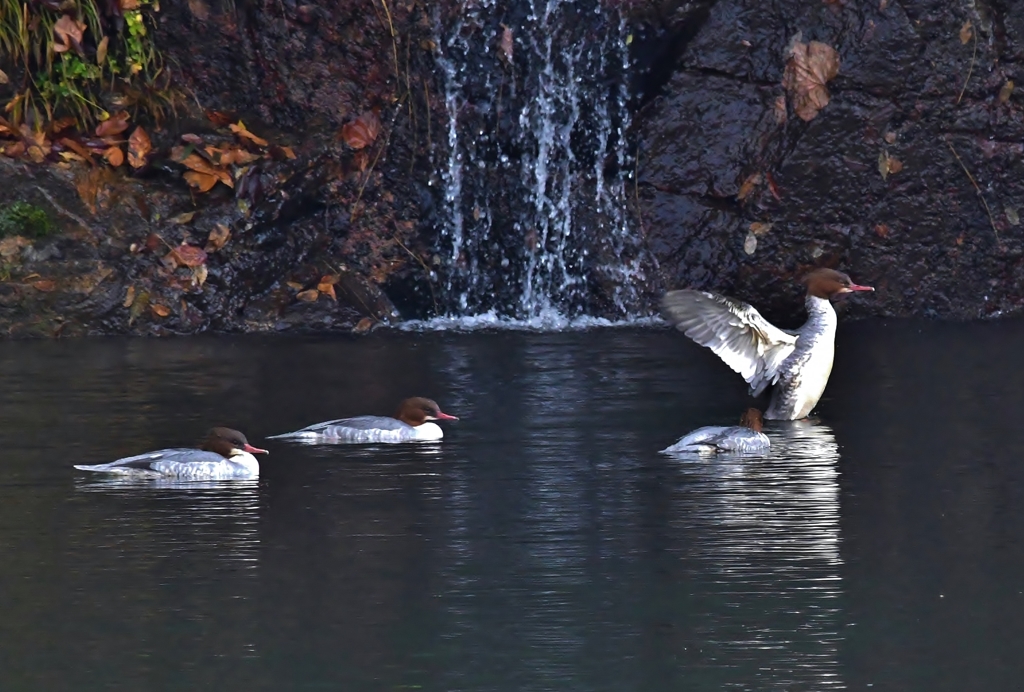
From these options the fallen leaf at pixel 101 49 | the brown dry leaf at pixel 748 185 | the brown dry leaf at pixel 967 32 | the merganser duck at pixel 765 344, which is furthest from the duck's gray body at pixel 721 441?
the fallen leaf at pixel 101 49

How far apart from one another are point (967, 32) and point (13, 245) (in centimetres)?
839

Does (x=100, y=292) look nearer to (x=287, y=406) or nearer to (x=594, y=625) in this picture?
(x=287, y=406)

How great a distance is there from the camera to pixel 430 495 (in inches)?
323

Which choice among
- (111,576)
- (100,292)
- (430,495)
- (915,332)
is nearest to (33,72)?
(100,292)

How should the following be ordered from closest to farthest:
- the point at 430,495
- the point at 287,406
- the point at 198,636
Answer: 1. the point at 198,636
2. the point at 430,495
3. the point at 287,406

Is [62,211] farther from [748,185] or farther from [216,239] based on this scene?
[748,185]

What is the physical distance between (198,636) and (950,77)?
11.9m

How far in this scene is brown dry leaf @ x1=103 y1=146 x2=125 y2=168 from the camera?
1552 cm

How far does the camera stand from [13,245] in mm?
15180

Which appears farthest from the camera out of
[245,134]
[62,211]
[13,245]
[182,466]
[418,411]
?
[245,134]

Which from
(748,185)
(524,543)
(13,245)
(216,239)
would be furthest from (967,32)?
(524,543)

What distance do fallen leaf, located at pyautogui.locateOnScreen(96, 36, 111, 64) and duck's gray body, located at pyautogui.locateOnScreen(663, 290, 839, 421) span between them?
6.87 m

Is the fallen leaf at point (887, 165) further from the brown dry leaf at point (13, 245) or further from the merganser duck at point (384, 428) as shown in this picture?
the merganser duck at point (384, 428)

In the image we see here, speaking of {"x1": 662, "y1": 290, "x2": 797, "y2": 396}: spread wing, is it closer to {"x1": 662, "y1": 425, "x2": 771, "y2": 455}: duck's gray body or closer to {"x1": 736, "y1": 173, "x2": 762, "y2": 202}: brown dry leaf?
{"x1": 662, "y1": 425, "x2": 771, "y2": 455}: duck's gray body
